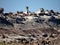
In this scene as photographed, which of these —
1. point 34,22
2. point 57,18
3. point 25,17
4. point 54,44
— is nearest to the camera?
point 54,44

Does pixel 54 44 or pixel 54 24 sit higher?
pixel 54 44

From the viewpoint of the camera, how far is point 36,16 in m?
112

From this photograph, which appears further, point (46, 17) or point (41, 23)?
point (46, 17)

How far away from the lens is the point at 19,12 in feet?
403

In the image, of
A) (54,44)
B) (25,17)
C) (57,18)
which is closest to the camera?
(54,44)

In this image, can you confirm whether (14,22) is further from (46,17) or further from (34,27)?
(46,17)

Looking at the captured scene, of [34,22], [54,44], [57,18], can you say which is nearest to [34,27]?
[34,22]

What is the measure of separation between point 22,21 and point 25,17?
28.2ft

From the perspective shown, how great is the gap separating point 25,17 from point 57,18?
61.1 feet

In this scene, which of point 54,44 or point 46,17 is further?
point 46,17

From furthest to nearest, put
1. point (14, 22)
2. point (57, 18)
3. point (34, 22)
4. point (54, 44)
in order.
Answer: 1. point (57, 18)
2. point (34, 22)
3. point (14, 22)
4. point (54, 44)

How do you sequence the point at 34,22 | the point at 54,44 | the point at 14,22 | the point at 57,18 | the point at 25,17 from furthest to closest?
the point at 57,18 < the point at 25,17 < the point at 34,22 < the point at 14,22 < the point at 54,44

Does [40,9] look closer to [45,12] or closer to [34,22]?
[45,12]

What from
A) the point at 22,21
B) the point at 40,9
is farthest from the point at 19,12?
the point at 22,21
